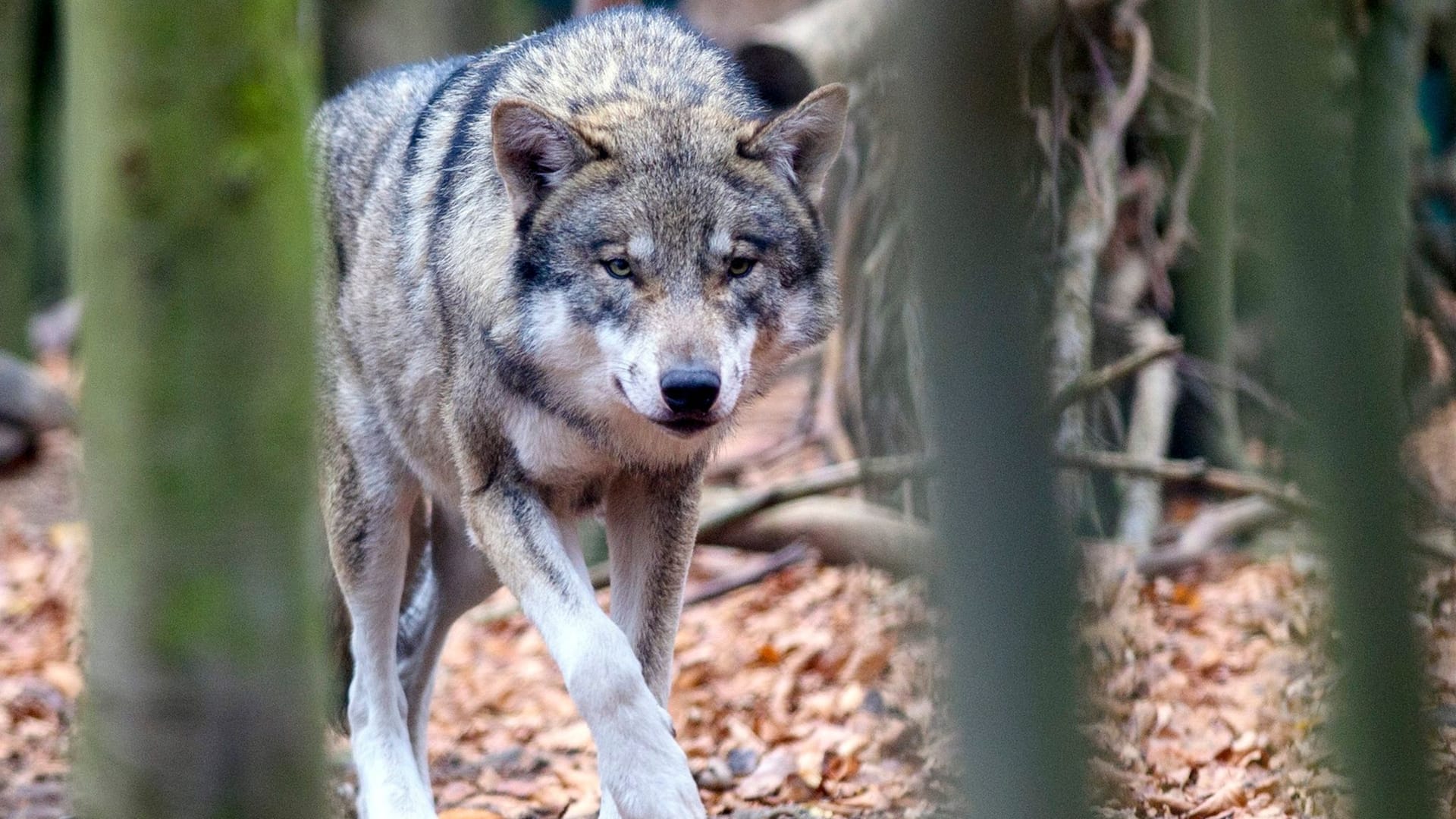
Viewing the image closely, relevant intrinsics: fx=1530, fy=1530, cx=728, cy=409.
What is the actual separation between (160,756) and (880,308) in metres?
5.11

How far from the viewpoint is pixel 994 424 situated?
1821mm

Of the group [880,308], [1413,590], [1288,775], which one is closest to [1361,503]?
[1413,590]

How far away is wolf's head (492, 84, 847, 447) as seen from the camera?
3855 mm

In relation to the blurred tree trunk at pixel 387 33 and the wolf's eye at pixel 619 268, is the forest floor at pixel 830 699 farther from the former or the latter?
the blurred tree trunk at pixel 387 33

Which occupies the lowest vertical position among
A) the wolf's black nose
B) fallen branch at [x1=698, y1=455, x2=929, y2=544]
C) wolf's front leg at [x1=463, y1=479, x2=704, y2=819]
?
wolf's front leg at [x1=463, y1=479, x2=704, y2=819]

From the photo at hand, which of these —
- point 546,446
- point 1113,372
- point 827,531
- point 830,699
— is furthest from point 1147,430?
point 546,446

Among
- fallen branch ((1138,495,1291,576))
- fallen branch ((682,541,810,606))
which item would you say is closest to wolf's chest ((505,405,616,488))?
fallen branch ((682,541,810,606))

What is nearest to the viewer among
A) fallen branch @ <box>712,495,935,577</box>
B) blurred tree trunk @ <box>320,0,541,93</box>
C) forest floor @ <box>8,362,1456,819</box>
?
forest floor @ <box>8,362,1456,819</box>

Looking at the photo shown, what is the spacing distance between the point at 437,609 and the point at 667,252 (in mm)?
1833

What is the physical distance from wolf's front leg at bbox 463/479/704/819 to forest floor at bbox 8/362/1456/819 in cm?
64

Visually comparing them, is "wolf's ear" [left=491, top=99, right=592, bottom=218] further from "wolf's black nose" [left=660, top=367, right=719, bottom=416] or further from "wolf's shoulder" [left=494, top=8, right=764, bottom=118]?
"wolf's black nose" [left=660, top=367, right=719, bottom=416]

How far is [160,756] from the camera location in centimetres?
259

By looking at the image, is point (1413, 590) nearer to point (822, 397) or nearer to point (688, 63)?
point (688, 63)

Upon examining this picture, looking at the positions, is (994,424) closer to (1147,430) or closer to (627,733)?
(627,733)
